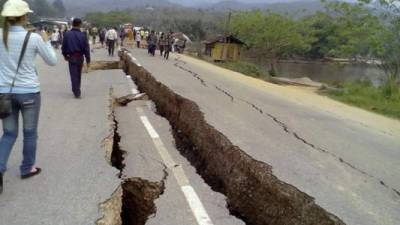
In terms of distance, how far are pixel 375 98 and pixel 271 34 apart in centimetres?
3230

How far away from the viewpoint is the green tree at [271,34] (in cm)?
4731

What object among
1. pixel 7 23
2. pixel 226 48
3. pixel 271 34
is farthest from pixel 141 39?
pixel 7 23

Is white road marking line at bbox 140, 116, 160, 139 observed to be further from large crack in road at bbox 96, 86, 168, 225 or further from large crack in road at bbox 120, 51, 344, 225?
large crack in road at bbox 96, 86, 168, 225

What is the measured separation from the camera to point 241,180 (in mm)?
5062

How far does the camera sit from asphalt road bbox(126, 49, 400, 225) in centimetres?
438

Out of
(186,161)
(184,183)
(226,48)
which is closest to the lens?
(184,183)

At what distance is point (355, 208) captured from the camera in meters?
4.16

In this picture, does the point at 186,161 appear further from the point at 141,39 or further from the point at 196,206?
the point at 141,39

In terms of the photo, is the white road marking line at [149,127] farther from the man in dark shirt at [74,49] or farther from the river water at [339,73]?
the river water at [339,73]

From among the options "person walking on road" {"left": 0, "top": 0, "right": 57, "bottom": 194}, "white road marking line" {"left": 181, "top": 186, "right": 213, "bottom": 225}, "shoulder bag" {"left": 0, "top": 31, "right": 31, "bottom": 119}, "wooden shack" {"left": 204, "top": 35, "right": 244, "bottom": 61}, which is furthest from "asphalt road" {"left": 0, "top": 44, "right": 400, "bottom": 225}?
"wooden shack" {"left": 204, "top": 35, "right": 244, "bottom": 61}

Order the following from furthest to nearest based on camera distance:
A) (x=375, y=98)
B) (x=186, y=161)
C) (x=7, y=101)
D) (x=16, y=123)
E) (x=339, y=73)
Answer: (x=339, y=73), (x=375, y=98), (x=186, y=161), (x=16, y=123), (x=7, y=101)

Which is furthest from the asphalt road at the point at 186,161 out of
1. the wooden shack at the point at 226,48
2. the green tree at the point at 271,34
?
the green tree at the point at 271,34

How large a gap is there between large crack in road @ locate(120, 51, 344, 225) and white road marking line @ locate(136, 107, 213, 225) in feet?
1.28

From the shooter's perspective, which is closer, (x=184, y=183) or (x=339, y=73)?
(x=184, y=183)
